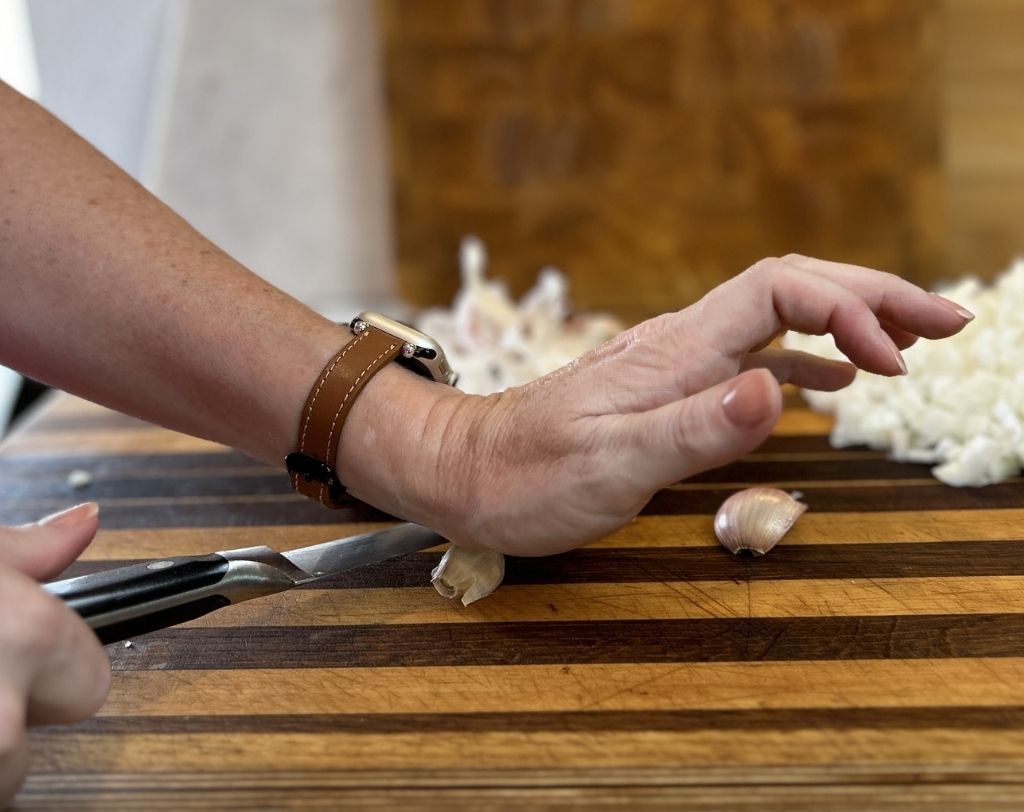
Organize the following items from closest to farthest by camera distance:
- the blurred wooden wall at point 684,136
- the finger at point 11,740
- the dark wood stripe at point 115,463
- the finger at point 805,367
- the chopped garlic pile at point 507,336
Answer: the finger at point 11,740 < the finger at point 805,367 < the dark wood stripe at point 115,463 < the chopped garlic pile at point 507,336 < the blurred wooden wall at point 684,136

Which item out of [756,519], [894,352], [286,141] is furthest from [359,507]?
[286,141]

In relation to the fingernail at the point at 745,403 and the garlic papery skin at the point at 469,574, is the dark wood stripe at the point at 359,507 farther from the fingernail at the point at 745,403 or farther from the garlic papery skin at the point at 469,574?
the fingernail at the point at 745,403

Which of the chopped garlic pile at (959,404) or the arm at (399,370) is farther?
the chopped garlic pile at (959,404)

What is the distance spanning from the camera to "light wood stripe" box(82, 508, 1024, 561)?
805 millimetres

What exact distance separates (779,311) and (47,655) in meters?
0.48

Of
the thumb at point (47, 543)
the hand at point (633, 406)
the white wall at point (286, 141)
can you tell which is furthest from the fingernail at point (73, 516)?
the white wall at point (286, 141)

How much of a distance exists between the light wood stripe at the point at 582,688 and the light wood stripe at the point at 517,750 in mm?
25

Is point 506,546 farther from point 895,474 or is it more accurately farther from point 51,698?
point 895,474

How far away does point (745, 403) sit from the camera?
1.95 feet

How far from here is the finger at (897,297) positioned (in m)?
0.73

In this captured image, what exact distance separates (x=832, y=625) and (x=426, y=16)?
1.71m

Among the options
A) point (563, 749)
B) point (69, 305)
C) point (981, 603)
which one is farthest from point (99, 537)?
point (981, 603)

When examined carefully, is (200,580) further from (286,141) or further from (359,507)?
(286,141)

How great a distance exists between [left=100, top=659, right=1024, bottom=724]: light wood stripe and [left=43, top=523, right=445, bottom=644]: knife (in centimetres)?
5
